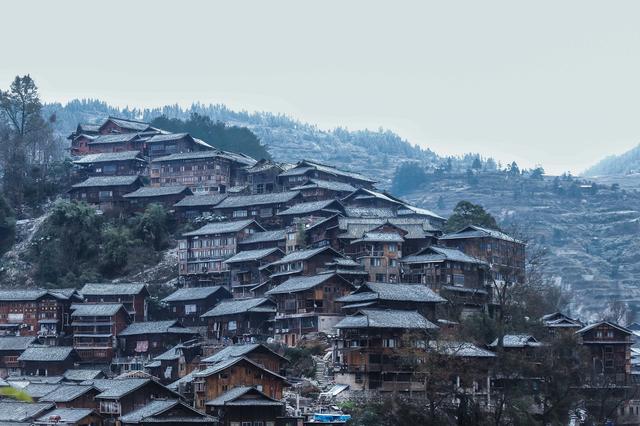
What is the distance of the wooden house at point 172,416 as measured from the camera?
188ft

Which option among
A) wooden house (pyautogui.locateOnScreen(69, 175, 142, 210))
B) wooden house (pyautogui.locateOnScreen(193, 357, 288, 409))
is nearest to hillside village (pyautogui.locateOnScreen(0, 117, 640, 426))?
wooden house (pyautogui.locateOnScreen(193, 357, 288, 409))

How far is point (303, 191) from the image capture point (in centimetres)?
9538

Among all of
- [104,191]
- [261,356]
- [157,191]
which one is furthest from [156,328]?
[104,191]

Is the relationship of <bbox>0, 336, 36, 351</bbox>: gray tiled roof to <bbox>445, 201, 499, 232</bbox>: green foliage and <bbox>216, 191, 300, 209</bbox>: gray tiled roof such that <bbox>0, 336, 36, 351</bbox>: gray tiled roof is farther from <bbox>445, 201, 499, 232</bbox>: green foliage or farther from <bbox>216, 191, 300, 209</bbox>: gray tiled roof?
<bbox>445, 201, 499, 232</bbox>: green foliage

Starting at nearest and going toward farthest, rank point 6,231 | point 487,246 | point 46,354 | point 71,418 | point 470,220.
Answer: point 71,418
point 46,354
point 487,246
point 470,220
point 6,231

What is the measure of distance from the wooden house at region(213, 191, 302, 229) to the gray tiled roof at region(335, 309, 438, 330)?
93.5ft

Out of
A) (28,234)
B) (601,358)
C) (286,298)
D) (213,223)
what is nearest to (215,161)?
(213,223)

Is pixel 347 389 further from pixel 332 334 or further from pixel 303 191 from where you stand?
pixel 303 191

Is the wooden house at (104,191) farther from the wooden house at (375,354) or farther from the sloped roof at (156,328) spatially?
the wooden house at (375,354)

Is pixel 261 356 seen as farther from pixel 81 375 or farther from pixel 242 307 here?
pixel 81 375

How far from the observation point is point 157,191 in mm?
98750

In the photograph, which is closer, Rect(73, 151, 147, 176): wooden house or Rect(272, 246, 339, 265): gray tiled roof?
Rect(272, 246, 339, 265): gray tiled roof

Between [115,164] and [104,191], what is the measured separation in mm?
5664

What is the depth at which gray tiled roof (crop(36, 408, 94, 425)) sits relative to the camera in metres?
60.5
